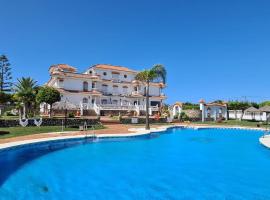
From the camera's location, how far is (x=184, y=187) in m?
10.0

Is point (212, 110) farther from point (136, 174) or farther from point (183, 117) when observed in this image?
point (136, 174)

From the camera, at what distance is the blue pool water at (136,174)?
30.0 feet

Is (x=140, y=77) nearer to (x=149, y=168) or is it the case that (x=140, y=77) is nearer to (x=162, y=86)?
(x=149, y=168)

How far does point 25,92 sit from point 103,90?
18.0 metres

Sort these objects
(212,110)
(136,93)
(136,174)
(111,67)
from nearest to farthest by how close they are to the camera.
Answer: (136,174)
(212,110)
(136,93)
(111,67)

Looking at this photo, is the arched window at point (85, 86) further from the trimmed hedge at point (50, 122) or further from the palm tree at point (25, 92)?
the trimmed hedge at point (50, 122)

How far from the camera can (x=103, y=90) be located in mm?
47562

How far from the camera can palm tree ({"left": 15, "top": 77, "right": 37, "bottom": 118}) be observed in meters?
31.5

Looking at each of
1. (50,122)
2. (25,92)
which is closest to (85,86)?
(25,92)

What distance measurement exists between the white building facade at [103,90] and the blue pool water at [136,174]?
23606mm

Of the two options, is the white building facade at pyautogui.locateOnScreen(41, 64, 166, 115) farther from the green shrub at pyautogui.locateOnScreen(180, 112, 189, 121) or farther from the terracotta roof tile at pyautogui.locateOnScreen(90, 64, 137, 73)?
the green shrub at pyautogui.locateOnScreen(180, 112, 189, 121)

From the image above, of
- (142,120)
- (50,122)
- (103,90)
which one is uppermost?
(103,90)

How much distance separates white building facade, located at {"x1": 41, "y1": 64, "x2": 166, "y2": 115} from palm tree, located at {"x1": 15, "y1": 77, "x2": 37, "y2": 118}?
7.10 metres

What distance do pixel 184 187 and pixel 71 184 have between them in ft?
15.8
